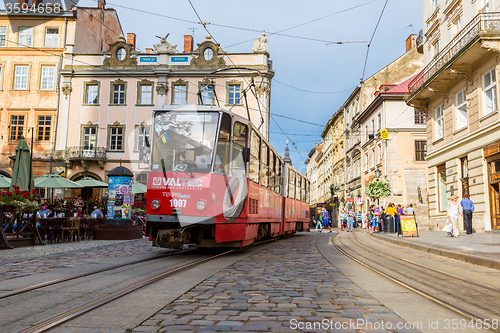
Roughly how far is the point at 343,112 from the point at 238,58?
19.9 metres

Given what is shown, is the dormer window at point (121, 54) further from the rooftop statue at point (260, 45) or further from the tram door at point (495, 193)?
the tram door at point (495, 193)

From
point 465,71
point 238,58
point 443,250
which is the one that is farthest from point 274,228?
point 238,58

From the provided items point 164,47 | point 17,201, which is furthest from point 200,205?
point 164,47

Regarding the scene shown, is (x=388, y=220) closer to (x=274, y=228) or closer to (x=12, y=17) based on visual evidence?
(x=274, y=228)

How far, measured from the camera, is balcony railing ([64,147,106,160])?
119 feet

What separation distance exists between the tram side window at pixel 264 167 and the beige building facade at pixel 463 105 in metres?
→ 10.0

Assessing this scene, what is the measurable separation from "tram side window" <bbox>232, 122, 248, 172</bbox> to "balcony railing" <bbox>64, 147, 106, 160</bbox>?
90.7 feet

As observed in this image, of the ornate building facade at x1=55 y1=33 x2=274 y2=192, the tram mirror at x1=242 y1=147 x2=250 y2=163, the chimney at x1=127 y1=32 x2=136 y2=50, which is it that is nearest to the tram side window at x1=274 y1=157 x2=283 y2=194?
the tram mirror at x1=242 y1=147 x2=250 y2=163

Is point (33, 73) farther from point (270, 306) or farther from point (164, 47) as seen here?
point (270, 306)

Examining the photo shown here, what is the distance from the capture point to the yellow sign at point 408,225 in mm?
18911

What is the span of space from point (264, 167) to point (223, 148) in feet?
10.8

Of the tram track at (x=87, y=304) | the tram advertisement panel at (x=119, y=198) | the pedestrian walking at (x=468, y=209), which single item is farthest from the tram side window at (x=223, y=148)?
the pedestrian walking at (x=468, y=209)

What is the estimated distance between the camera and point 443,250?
38.7 ft

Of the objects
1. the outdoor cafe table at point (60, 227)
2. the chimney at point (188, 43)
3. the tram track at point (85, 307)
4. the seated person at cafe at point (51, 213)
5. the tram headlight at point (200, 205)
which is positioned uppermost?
the chimney at point (188, 43)
